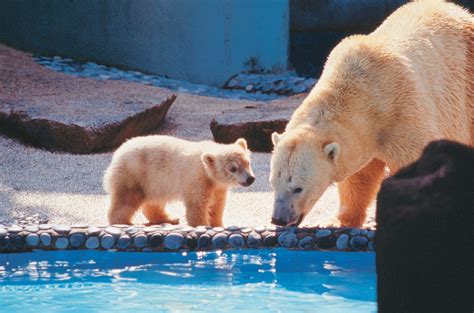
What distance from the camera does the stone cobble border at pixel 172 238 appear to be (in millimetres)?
4648

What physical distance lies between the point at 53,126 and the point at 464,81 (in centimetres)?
354

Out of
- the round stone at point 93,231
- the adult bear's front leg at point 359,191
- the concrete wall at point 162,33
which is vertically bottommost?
the round stone at point 93,231

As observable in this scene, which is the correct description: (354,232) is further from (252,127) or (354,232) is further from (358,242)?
(252,127)

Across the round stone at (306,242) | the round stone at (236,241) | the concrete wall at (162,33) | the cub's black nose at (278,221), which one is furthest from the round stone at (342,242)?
the concrete wall at (162,33)

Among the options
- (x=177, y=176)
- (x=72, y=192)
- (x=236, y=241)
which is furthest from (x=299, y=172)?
(x=72, y=192)

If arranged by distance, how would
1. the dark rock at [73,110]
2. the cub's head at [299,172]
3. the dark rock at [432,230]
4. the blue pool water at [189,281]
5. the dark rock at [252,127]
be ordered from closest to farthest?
the dark rock at [432,230] → the blue pool water at [189,281] → the cub's head at [299,172] → the dark rock at [73,110] → the dark rock at [252,127]

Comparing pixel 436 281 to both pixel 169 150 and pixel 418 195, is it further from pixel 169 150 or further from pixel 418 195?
pixel 169 150

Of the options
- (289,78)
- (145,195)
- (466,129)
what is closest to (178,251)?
(145,195)

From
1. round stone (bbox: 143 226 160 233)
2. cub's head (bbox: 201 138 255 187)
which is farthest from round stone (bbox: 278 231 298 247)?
round stone (bbox: 143 226 160 233)

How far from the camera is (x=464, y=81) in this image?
5254 mm

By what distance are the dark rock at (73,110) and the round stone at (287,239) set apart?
3.06 metres

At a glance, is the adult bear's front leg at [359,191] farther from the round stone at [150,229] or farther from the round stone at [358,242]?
the round stone at [150,229]

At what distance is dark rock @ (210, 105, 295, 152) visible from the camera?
748 cm

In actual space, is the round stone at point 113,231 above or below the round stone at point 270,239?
above
